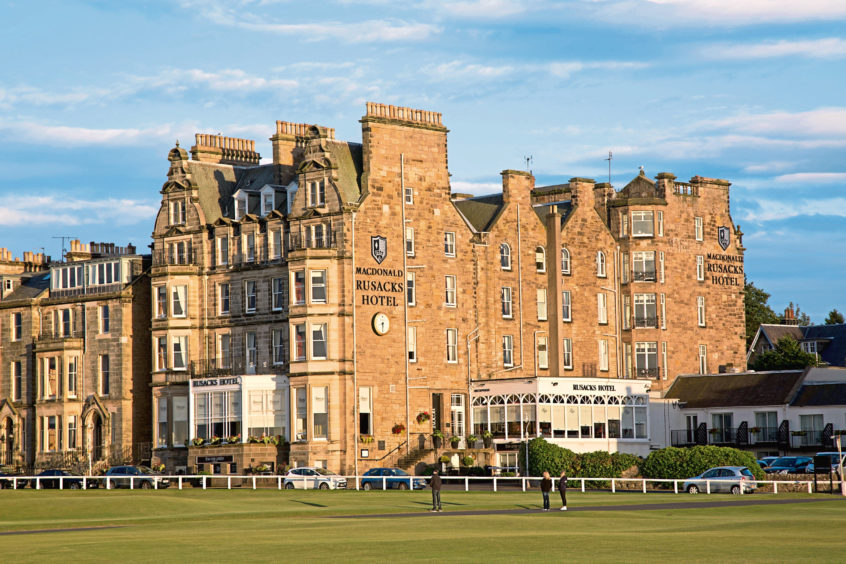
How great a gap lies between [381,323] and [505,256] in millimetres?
10972

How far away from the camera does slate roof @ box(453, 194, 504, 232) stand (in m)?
87.7

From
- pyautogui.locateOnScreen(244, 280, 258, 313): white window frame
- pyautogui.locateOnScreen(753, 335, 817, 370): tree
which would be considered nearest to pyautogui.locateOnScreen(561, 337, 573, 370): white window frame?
pyautogui.locateOnScreen(244, 280, 258, 313): white window frame

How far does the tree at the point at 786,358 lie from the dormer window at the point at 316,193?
40097 mm

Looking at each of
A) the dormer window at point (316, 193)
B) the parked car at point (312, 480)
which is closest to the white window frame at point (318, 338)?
the dormer window at point (316, 193)

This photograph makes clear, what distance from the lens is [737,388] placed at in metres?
87.7

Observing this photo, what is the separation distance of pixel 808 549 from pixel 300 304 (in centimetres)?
4974

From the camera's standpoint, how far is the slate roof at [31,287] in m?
96.1

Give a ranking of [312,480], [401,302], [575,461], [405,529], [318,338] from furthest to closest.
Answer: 1. [401,302]
2. [318,338]
3. [575,461]
4. [312,480]
5. [405,529]

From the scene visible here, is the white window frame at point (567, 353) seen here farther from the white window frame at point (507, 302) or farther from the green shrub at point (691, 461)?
the green shrub at point (691, 461)

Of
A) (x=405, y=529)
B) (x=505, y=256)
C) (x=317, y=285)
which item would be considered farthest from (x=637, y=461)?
(x=405, y=529)

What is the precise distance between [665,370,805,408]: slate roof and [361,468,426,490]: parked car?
24.7 metres

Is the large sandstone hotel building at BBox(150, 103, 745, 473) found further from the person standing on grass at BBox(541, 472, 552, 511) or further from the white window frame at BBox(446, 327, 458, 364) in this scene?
the person standing on grass at BBox(541, 472, 552, 511)

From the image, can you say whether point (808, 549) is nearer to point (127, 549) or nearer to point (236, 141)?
point (127, 549)

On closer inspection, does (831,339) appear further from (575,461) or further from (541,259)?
(575,461)
